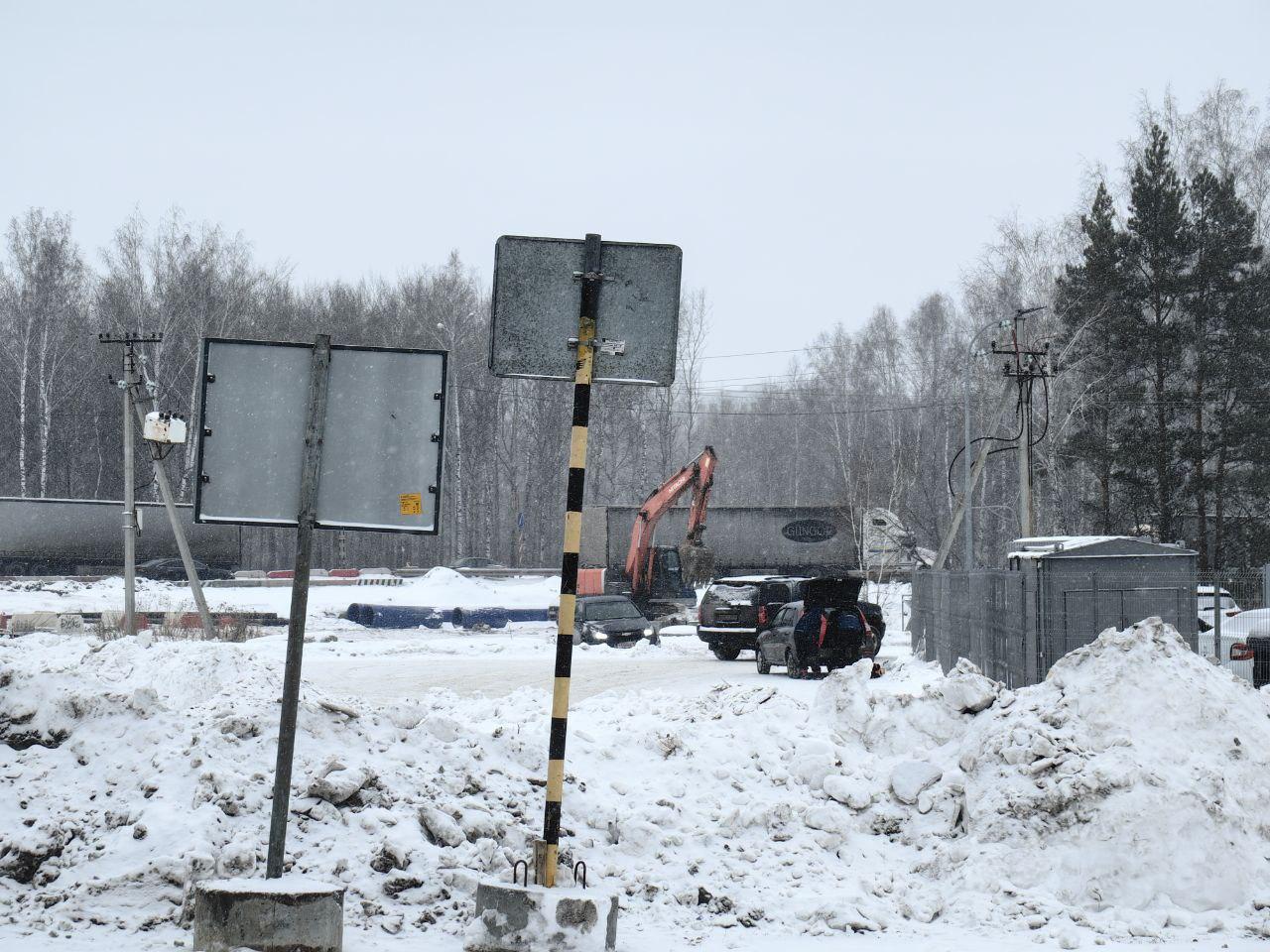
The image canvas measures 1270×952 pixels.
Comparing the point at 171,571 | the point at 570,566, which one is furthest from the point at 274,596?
the point at 570,566

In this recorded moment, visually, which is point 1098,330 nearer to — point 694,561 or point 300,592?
point 694,561

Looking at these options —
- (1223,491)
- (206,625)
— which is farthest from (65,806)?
(1223,491)

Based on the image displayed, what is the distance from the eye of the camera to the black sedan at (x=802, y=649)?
2234cm

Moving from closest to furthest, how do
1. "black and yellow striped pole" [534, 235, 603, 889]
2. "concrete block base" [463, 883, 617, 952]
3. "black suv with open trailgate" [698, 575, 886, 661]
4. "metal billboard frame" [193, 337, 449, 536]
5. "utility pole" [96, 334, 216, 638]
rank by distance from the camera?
"concrete block base" [463, 883, 617, 952] < "metal billboard frame" [193, 337, 449, 536] < "black and yellow striped pole" [534, 235, 603, 889] < "utility pole" [96, 334, 216, 638] < "black suv with open trailgate" [698, 575, 886, 661]

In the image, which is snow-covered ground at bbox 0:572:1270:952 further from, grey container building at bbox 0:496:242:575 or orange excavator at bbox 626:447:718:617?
grey container building at bbox 0:496:242:575

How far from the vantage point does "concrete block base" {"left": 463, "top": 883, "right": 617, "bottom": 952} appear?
5.62 m

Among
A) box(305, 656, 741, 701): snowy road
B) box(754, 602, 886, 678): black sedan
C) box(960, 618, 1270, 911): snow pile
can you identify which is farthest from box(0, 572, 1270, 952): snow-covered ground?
box(754, 602, 886, 678): black sedan

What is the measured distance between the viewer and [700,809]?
7957mm

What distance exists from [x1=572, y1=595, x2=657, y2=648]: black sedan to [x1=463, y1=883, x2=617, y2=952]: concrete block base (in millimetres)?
25568

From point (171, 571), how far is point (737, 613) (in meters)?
30.9

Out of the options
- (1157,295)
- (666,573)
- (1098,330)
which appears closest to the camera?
(666,573)

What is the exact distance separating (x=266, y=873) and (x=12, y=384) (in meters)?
63.6

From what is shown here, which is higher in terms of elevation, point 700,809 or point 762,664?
point 700,809

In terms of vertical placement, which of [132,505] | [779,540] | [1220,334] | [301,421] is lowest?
[779,540]
